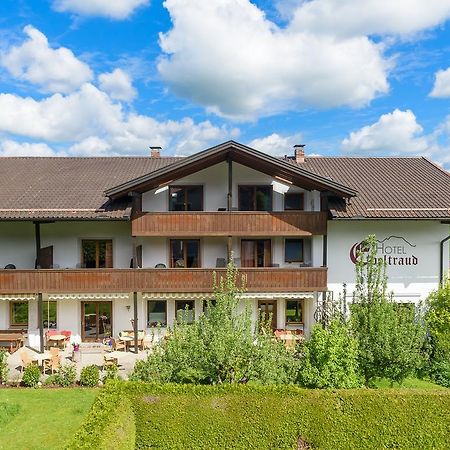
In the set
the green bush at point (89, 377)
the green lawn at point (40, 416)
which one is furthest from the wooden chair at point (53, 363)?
the green bush at point (89, 377)

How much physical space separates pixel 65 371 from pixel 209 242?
936 centimetres

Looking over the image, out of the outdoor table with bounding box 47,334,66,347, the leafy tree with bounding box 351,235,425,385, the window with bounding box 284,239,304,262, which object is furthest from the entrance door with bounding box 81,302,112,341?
the leafy tree with bounding box 351,235,425,385

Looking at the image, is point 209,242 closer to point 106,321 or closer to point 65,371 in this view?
point 106,321

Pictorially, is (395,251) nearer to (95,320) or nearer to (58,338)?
(95,320)

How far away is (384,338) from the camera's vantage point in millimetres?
12758

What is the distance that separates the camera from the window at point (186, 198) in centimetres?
2227

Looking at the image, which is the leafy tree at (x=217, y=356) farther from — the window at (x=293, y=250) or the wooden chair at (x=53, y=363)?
the window at (x=293, y=250)

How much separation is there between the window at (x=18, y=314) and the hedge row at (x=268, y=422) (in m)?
13.5

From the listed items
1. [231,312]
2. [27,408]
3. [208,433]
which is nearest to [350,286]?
[231,312]

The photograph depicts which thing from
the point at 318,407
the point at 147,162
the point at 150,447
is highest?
the point at 147,162

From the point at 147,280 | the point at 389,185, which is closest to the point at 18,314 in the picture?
the point at 147,280

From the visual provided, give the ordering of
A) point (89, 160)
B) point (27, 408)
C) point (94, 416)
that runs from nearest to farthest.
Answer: point (94, 416), point (27, 408), point (89, 160)

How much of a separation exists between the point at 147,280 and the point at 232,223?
495cm

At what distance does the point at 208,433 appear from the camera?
→ 11.4 meters
